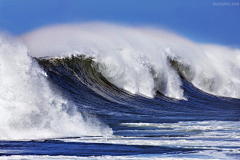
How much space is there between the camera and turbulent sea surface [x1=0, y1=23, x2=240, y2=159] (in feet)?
22.9

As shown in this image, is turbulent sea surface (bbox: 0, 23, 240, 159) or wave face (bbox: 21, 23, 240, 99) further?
wave face (bbox: 21, 23, 240, 99)

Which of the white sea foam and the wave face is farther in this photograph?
the wave face

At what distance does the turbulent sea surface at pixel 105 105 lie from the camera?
22.9ft

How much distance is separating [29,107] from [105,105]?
501 centimetres

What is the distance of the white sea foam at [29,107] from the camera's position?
784cm

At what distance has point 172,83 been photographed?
1873 centimetres

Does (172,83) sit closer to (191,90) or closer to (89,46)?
(191,90)

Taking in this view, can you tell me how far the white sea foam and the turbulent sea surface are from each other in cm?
2

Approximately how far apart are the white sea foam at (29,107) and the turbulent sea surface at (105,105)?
19 mm

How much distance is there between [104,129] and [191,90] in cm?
1109

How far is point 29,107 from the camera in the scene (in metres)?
8.32

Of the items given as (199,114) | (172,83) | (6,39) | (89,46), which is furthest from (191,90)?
(6,39)

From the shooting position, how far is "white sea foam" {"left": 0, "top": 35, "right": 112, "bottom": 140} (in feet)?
25.7

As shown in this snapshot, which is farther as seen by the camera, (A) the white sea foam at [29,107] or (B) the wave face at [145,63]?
(B) the wave face at [145,63]
